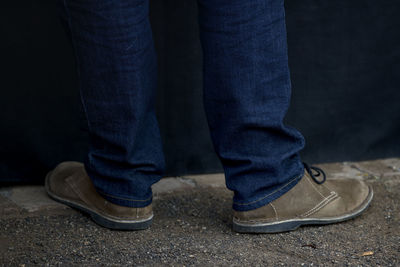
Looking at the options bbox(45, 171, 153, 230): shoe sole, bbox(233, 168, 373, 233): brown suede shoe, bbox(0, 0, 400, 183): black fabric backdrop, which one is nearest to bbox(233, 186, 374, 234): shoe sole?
bbox(233, 168, 373, 233): brown suede shoe

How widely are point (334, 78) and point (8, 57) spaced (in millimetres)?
1221

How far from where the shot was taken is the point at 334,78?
6.68 ft

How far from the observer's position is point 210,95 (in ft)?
4.49

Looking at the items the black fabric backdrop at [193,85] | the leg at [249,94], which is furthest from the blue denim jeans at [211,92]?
the black fabric backdrop at [193,85]

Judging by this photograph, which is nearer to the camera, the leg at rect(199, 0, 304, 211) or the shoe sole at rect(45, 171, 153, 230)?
the leg at rect(199, 0, 304, 211)

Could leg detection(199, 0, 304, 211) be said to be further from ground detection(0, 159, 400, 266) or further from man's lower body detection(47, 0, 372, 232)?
ground detection(0, 159, 400, 266)

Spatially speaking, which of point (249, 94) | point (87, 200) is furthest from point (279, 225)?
point (87, 200)

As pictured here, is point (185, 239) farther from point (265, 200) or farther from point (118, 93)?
point (118, 93)

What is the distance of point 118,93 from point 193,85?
2.06 feet

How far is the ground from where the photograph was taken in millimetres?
1320

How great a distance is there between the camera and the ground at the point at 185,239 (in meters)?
1.32

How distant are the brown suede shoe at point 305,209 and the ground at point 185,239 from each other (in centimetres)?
3

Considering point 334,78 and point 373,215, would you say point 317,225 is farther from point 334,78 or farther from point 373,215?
point 334,78

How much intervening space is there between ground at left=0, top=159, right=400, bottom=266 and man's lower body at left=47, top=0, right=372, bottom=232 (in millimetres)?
88
